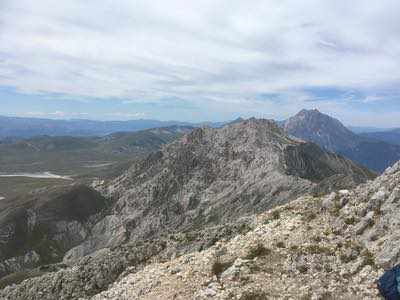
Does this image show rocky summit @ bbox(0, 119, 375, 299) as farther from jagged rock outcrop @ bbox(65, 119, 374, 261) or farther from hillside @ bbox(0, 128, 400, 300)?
jagged rock outcrop @ bbox(65, 119, 374, 261)

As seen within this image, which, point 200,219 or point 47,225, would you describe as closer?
point 200,219

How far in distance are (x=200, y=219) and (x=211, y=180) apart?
19232 millimetres

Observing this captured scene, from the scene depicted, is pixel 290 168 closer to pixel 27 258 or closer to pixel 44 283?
pixel 27 258

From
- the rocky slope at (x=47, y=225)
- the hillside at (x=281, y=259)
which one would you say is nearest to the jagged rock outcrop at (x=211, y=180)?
the rocky slope at (x=47, y=225)

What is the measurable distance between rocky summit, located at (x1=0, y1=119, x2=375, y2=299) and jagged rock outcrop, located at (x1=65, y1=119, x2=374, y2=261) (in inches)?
14.2

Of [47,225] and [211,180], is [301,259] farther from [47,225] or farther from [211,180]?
[47,225]

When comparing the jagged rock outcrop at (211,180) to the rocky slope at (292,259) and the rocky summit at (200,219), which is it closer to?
the rocky summit at (200,219)

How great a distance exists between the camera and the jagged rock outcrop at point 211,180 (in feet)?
435

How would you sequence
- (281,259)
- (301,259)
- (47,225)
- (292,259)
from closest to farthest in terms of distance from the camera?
(301,259) → (292,259) → (281,259) → (47,225)

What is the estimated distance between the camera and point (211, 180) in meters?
152

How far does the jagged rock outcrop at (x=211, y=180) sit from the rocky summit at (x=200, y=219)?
1.19ft

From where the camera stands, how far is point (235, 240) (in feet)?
111

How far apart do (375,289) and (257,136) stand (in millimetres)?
136652

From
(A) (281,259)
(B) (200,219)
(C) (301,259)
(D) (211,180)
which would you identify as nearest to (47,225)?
(B) (200,219)
